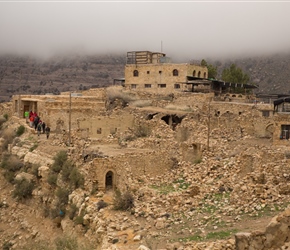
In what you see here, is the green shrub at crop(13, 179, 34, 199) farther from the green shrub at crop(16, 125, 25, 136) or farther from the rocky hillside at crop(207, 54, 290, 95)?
the rocky hillside at crop(207, 54, 290, 95)

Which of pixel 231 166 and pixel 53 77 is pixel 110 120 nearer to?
pixel 231 166

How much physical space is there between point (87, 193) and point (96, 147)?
3.25m

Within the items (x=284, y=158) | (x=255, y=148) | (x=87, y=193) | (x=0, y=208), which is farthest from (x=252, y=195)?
(x=0, y=208)

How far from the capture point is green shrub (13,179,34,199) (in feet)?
61.7

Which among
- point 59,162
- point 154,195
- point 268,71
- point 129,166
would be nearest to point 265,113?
point 129,166

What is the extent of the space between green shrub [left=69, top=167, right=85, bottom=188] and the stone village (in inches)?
11.6

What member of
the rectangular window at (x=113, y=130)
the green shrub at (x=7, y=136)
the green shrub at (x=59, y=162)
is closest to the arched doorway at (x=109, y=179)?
the green shrub at (x=59, y=162)

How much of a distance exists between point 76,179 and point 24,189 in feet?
10.4

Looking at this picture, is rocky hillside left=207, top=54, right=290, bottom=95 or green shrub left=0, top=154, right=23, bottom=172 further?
rocky hillside left=207, top=54, right=290, bottom=95

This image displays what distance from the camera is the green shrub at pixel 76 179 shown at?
16484 mm

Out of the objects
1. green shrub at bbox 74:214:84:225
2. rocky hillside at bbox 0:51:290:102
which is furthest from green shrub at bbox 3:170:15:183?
rocky hillside at bbox 0:51:290:102

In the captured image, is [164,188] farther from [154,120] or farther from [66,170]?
[154,120]

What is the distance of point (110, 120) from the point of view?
22.6 meters

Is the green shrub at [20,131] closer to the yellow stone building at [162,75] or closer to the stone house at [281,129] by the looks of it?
the yellow stone building at [162,75]
